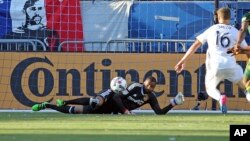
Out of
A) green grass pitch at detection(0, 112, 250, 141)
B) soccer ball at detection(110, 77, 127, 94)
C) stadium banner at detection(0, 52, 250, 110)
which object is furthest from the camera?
stadium banner at detection(0, 52, 250, 110)

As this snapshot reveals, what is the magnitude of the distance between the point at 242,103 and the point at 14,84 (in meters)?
4.92

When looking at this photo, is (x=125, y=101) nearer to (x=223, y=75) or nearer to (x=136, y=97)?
(x=136, y=97)

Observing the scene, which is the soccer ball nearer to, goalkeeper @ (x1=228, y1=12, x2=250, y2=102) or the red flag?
goalkeeper @ (x1=228, y1=12, x2=250, y2=102)

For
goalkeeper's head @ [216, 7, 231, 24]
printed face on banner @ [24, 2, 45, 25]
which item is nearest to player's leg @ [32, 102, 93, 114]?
goalkeeper's head @ [216, 7, 231, 24]

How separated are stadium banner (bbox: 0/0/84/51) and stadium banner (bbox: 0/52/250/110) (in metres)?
4.09

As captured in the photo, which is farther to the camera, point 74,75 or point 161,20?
point 161,20

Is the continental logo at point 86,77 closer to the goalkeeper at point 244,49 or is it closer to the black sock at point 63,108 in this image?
the black sock at point 63,108

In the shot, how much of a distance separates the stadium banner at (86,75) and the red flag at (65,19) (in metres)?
3.94

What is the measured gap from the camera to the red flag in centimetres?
2339

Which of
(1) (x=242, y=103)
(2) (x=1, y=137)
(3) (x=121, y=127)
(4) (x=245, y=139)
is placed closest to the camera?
(4) (x=245, y=139)

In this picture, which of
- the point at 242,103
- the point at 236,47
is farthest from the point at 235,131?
the point at 242,103

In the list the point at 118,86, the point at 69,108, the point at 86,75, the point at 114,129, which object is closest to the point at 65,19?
the point at 86,75

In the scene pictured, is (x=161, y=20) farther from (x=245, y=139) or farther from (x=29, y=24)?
(x=245, y=139)

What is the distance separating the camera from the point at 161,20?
→ 24.1 meters
